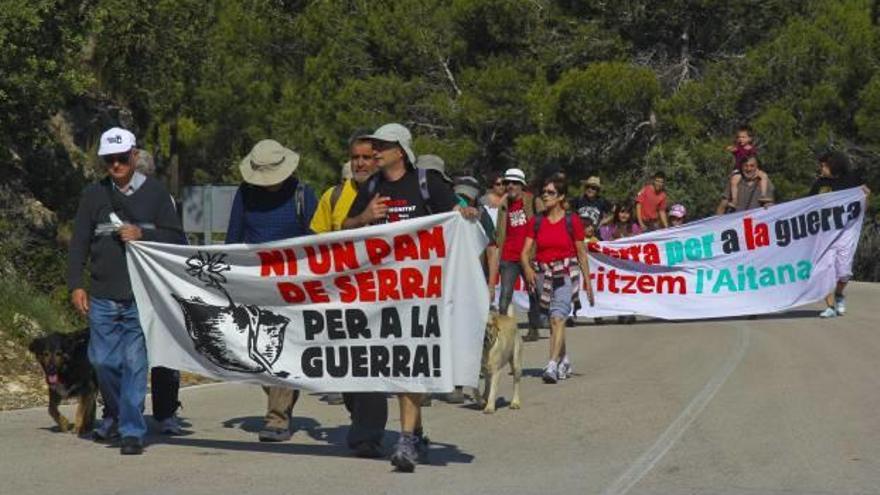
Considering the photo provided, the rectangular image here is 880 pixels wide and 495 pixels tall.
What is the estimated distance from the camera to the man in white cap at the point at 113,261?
34.9ft

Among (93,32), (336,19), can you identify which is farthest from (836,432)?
(336,19)

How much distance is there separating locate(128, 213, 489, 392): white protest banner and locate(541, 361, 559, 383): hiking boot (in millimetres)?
4662

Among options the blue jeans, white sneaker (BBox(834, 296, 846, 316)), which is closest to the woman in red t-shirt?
the blue jeans

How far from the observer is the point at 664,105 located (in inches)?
1396

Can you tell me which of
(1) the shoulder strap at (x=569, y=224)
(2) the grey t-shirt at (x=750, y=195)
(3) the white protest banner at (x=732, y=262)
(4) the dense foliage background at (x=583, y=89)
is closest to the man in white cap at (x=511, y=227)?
(1) the shoulder strap at (x=569, y=224)

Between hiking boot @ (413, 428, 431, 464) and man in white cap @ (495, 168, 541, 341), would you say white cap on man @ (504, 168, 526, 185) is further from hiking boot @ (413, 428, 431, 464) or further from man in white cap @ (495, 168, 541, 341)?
hiking boot @ (413, 428, 431, 464)

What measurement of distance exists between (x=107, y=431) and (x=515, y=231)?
25.0 ft

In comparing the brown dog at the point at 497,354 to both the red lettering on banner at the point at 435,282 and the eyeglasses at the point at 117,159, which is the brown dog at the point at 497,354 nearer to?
the red lettering on banner at the point at 435,282

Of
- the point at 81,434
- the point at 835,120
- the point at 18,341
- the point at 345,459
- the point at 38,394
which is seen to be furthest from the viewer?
the point at 835,120

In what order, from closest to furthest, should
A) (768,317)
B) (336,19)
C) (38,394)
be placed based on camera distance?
(38,394) < (768,317) < (336,19)

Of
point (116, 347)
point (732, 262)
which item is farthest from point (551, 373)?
point (732, 262)

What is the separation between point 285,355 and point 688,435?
9.65ft

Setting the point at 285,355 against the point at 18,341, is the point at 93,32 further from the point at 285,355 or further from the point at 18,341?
the point at 285,355

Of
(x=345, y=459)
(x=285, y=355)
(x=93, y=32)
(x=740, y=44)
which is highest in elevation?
(x=740, y=44)
